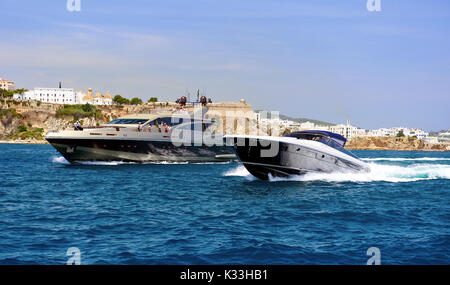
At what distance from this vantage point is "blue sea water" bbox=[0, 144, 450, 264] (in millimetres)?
10062

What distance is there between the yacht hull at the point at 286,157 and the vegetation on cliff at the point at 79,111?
11884 centimetres

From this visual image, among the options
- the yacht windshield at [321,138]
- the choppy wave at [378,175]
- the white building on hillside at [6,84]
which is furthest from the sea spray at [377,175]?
the white building on hillside at [6,84]

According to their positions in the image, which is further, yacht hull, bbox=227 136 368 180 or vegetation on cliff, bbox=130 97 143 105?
vegetation on cliff, bbox=130 97 143 105

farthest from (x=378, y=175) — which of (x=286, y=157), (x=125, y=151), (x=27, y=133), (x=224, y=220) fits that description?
(x=27, y=133)

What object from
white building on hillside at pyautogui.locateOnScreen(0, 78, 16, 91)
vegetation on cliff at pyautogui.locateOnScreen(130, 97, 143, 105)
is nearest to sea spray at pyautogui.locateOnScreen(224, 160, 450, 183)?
vegetation on cliff at pyautogui.locateOnScreen(130, 97, 143, 105)

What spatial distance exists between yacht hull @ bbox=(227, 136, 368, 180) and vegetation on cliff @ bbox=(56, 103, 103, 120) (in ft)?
390

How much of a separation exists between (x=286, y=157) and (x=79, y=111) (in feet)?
404

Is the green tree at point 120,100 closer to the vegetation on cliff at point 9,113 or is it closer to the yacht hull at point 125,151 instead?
the vegetation on cliff at point 9,113

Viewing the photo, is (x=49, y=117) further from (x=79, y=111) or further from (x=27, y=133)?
(x=27, y=133)

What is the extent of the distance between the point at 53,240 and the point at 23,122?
12951 cm

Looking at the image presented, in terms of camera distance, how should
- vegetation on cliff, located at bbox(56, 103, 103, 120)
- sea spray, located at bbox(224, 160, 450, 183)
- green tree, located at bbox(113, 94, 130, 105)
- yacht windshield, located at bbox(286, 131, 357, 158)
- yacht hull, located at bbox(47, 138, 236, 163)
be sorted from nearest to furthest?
sea spray, located at bbox(224, 160, 450, 183)
yacht windshield, located at bbox(286, 131, 357, 158)
yacht hull, located at bbox(47, 138, 236, 163)
vegetation on cliff, located at bbox(56, 103, 103, 120)
green tree, located at bbox(113, 94, 130, 105)

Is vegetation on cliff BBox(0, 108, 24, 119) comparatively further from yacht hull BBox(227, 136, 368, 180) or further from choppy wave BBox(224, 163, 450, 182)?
yacht hull BBox(227, 136, 368, 180)
